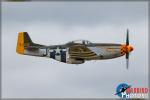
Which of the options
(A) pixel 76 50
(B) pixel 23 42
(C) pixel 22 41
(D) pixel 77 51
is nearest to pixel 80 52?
(D) pixel 77 51

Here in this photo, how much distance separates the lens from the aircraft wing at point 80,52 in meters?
72.9

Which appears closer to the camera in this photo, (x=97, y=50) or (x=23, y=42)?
(x=97, y=50)

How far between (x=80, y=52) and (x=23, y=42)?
26.4 ft

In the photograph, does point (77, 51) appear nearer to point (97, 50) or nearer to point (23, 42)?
point (97, 50)

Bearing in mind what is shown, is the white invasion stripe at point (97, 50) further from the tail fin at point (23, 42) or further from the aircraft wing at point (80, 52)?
the tail fin at point (23, 42)

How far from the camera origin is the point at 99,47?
74.6 m

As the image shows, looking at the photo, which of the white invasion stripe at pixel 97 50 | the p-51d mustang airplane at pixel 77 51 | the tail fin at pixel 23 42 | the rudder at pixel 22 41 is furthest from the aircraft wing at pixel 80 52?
the rudder at pixel 22 41

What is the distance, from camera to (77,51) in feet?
241

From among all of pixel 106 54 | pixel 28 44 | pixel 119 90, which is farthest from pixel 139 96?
pixel 28 44

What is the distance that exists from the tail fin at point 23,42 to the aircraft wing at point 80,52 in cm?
493

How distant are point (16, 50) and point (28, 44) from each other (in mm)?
1690

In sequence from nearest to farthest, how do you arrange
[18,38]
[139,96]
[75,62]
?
[139,96], [75,62], [18,38]

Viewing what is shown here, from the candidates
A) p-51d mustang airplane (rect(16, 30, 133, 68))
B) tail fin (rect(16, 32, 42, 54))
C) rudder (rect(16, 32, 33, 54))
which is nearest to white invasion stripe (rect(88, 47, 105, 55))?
p-51d mustang airplane (rect(16, 30, 133, 68))

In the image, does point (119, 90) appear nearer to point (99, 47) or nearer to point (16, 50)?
point (99, 47)
